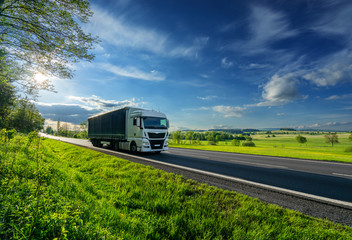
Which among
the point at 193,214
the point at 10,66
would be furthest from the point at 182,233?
the point at 10,66

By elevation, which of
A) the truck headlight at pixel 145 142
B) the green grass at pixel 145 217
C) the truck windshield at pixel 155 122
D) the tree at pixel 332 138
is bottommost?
the tree at pixel 332 138

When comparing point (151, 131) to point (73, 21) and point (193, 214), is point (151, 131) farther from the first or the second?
point (193, 214)

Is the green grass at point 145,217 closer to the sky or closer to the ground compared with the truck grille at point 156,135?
closer to the ground

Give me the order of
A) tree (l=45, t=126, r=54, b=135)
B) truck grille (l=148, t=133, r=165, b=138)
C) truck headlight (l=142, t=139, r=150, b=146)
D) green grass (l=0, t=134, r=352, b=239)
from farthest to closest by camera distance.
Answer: tree (l=45, t=126, r=54, b=135) < truck grille (l=148, t=133, r=165, b=138) < truck headlight (l=142, t=139, r=150, b=146) < green grass (l=0, t=134, r=352, b=239)

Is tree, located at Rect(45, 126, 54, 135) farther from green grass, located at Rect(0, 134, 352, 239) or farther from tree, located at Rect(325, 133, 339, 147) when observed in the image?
tree, located at Rect(325, 133, 339, 147)

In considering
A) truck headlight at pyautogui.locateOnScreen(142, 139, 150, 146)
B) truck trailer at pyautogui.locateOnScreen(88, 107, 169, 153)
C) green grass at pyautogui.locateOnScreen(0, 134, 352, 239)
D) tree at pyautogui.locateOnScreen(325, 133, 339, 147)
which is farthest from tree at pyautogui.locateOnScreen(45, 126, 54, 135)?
tree at pyautogui.locateOnScreen(325, 133, 339, 147)

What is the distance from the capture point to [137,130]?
11.1 metres

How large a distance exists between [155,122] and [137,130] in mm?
1513

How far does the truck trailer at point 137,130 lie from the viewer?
35.6 feet

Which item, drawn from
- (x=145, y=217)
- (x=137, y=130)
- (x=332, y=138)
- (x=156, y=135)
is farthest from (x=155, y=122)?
(x=332, y=138)

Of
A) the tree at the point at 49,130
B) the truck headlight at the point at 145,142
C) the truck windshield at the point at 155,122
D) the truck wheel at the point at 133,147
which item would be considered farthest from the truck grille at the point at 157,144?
the tree at the point at 49,130

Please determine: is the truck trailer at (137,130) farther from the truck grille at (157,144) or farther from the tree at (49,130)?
the tree at (49,130)

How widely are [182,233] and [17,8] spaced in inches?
440

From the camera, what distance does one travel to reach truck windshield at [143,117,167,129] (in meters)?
11.1
